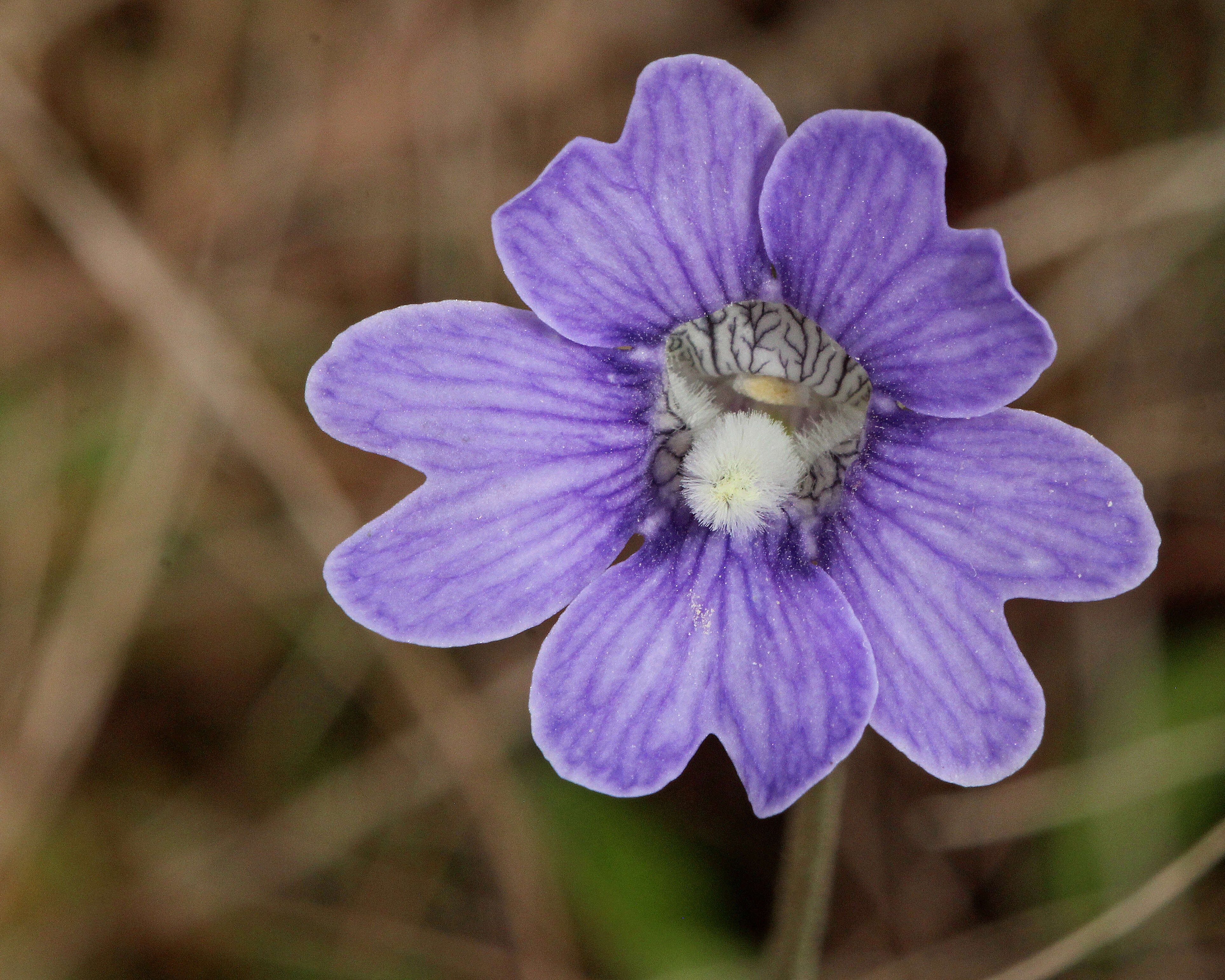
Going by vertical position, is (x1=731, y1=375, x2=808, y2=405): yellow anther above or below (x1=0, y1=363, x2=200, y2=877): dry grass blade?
above

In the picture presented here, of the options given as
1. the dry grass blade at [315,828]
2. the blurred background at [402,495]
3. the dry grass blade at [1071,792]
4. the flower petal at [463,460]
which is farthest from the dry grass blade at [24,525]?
the dry grass blade at [1071,792]

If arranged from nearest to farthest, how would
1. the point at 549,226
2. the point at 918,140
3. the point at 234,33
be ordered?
the point at 918,140 → the point at 549,226 → the point at 234,33

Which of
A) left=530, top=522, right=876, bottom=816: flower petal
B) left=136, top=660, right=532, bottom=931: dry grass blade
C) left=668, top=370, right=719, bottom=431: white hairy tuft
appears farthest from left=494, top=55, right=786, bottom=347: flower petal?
left=136, top=660, right=532, bottom=931: dry grass blade

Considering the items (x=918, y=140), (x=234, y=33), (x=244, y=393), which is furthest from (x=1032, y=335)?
(x=234, y=33)

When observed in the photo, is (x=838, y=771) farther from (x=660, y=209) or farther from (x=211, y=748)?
(x=211, y=748)


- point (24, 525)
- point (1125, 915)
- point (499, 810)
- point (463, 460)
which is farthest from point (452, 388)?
point (24, 525)

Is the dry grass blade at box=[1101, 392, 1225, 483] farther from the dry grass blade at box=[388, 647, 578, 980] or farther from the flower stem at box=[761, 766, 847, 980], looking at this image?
the dry grass blade at box=[388, 647, 578, 980]

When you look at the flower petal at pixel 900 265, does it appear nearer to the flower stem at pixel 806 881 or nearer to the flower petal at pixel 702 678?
the flower petal at pixel 702 678
